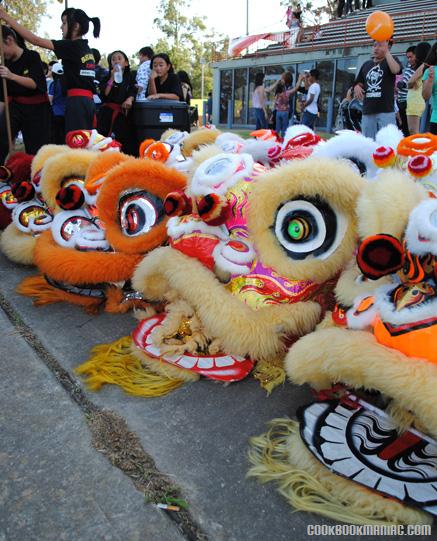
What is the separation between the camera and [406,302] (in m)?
1.27

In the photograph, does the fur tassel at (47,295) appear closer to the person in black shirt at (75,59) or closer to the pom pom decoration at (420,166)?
the pom pom decoration at (420,166)

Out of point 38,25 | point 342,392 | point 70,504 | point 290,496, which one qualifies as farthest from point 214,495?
point 38,25

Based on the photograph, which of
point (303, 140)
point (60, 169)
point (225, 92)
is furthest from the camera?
point (225, 92)

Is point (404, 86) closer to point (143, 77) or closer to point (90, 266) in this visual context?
point (143, 77)

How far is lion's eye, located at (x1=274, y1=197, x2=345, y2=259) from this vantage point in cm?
164

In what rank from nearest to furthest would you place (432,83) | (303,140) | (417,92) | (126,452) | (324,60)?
(126,452) < (303,140) < (432,83) < (417,92) < (324,60)

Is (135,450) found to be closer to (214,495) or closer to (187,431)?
(187,431)

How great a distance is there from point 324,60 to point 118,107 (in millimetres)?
10766

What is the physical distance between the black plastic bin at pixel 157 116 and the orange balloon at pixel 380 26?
191cm

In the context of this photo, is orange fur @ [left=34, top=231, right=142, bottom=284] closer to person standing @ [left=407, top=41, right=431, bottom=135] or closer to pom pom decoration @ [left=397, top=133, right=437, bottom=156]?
pom pom decoration @ [left=397, top=133, right=437, bottom=156]

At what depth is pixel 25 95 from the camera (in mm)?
3961

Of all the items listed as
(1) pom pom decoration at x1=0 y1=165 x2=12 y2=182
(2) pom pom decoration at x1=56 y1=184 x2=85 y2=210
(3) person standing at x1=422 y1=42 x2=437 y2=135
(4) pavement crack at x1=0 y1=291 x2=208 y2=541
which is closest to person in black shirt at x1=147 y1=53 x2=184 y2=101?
(1) pom pom decoration at x1=0 y1=165 x2=12 y2=182

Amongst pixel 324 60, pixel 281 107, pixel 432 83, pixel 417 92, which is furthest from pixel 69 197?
pixel 324 60

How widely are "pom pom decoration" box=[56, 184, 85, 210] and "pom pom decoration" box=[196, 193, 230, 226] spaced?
810mm
